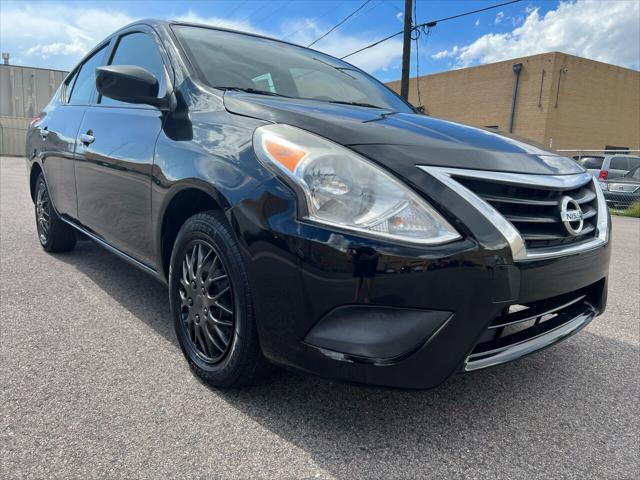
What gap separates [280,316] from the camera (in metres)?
1.67

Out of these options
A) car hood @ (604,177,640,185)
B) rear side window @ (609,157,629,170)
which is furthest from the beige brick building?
car hood @ (604,177,640,185)

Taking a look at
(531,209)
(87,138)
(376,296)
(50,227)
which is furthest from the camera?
(50,227)

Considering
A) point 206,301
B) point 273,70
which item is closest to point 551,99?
point 273,70

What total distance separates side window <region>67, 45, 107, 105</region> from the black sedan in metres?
11.7

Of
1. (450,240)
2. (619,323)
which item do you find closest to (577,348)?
(619,323)

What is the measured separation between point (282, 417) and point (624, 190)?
41.6ft

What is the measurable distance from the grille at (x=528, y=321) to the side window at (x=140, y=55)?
1827 millimetres

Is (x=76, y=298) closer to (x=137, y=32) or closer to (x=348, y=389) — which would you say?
(x=137, y=32)

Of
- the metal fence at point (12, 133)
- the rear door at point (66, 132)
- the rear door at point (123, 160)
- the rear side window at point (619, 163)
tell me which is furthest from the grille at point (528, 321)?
the metal fence at point (12, 133)

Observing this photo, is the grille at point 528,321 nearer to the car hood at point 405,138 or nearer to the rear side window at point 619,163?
the car hood at point 405,138

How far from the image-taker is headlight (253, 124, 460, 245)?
60.5 inches

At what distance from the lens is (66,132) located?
3502 mm

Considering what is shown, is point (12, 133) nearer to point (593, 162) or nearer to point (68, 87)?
point (593, 162)

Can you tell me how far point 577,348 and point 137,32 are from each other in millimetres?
3101
